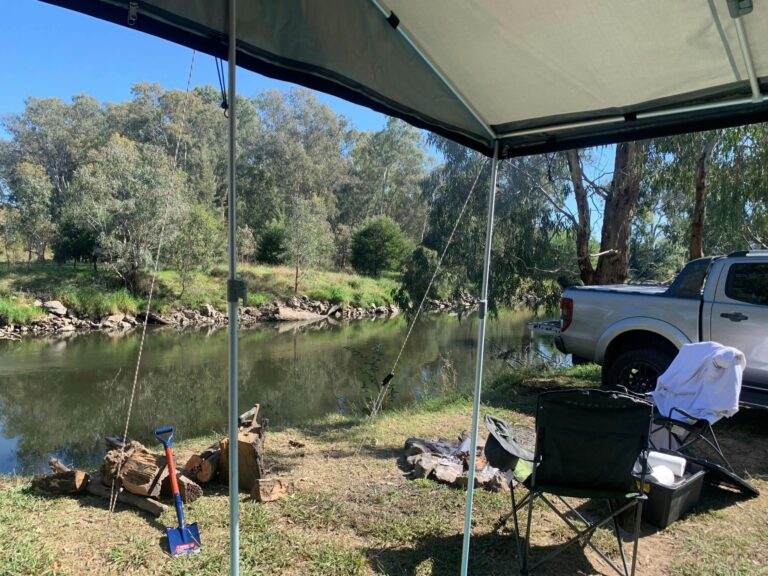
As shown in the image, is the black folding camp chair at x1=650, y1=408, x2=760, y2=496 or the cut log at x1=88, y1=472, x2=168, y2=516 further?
the black folding camp chair at x1=650, y1=408, x2=760, y2=496

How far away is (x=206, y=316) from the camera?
61.4ft

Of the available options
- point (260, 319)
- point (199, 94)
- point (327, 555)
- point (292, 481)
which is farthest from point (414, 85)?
A: point (199, 94)

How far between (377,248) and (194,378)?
18.3m

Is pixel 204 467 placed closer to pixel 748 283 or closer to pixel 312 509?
pixel 312 509

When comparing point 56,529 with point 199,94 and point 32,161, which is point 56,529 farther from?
point 199,94

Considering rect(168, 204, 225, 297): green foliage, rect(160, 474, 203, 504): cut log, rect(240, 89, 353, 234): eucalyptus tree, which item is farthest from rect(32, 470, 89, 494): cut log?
rect(240, 89, 353, 234): eucalyptus tree

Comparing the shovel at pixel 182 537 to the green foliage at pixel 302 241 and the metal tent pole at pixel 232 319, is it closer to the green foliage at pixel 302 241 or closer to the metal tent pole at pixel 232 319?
the metal tent pole at pixel 232 319

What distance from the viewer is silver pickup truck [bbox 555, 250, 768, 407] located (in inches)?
148

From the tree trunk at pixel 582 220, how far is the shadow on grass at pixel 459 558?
589 centimetres

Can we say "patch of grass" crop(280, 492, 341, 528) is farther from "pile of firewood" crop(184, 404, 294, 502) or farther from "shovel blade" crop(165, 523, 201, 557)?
"shovel blade" crop(165, 523, 201, 557)

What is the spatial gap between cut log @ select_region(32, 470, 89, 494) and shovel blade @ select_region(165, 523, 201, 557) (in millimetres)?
861

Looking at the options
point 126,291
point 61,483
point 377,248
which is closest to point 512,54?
point 61,483

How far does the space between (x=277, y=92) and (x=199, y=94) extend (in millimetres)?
5978

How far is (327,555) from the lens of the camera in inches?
85.0
